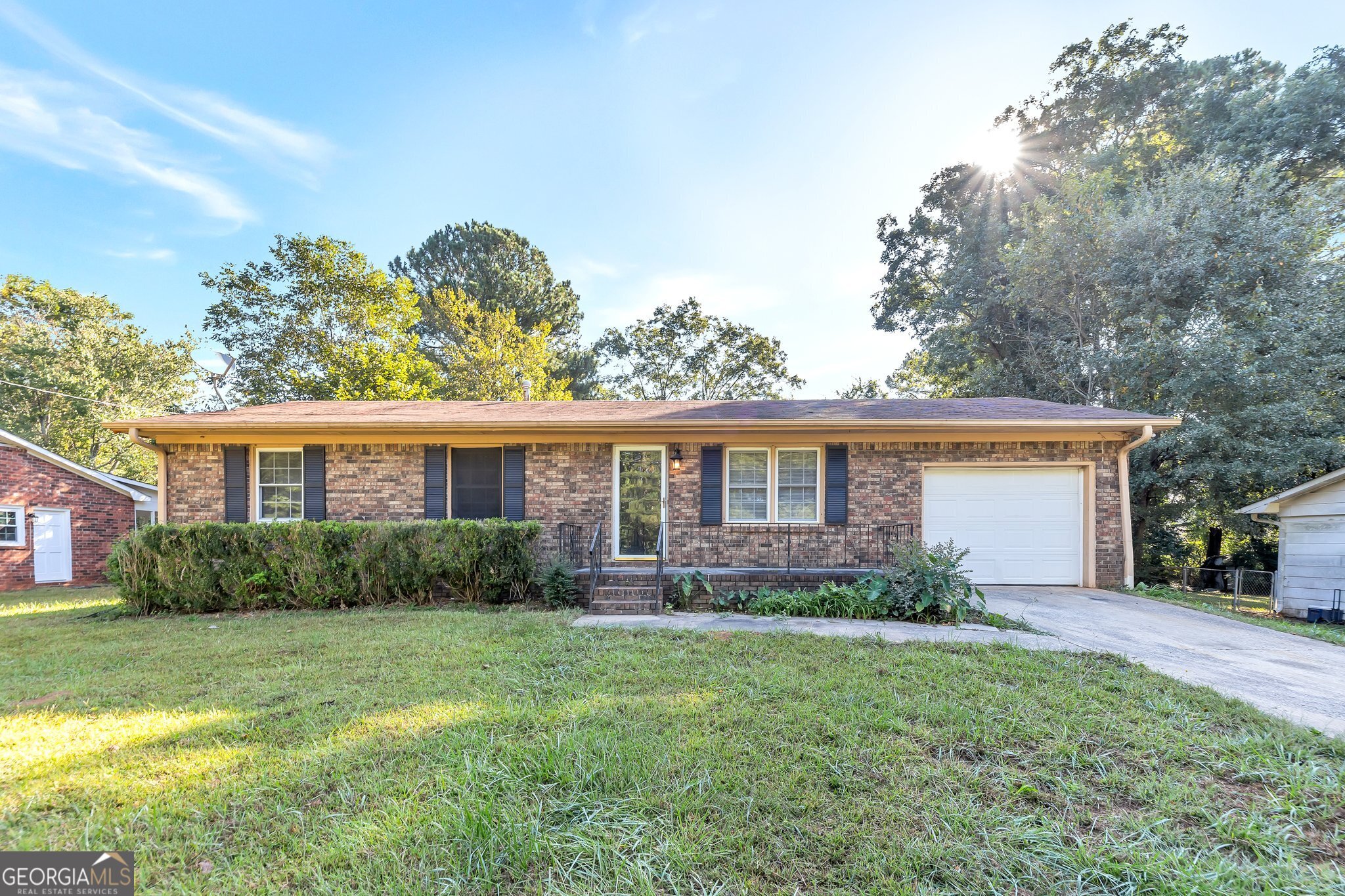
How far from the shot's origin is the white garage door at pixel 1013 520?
7.91 meters

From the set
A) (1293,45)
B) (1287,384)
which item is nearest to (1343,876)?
(1287,384)

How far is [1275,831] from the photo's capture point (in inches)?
80.1

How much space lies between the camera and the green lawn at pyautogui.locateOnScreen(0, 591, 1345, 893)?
1.85 meters

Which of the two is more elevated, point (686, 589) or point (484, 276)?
point (484, 276)

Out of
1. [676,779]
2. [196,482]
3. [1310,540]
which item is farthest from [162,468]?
[1310,540]

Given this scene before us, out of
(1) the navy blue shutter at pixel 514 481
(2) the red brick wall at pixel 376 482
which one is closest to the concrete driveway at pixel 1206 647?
(1) the navy blue shutter at pixel 514 481

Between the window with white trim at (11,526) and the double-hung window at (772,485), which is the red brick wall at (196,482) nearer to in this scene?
the window with white trim at (11,526)

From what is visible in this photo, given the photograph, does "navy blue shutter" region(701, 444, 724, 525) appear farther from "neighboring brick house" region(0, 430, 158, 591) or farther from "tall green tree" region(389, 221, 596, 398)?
"neighboring brick house" region(0, 430, 158, 591)

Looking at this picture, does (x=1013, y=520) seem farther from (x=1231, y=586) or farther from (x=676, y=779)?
(x=1231, y=586)

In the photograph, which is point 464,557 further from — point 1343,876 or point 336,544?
point 1343,876

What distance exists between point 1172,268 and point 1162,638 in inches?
393

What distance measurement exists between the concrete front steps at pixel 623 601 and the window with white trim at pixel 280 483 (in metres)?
5.51

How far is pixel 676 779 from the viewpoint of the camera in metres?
2.36

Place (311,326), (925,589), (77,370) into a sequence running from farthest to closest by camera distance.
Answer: (77,370)
(311,326)
(925,589)
